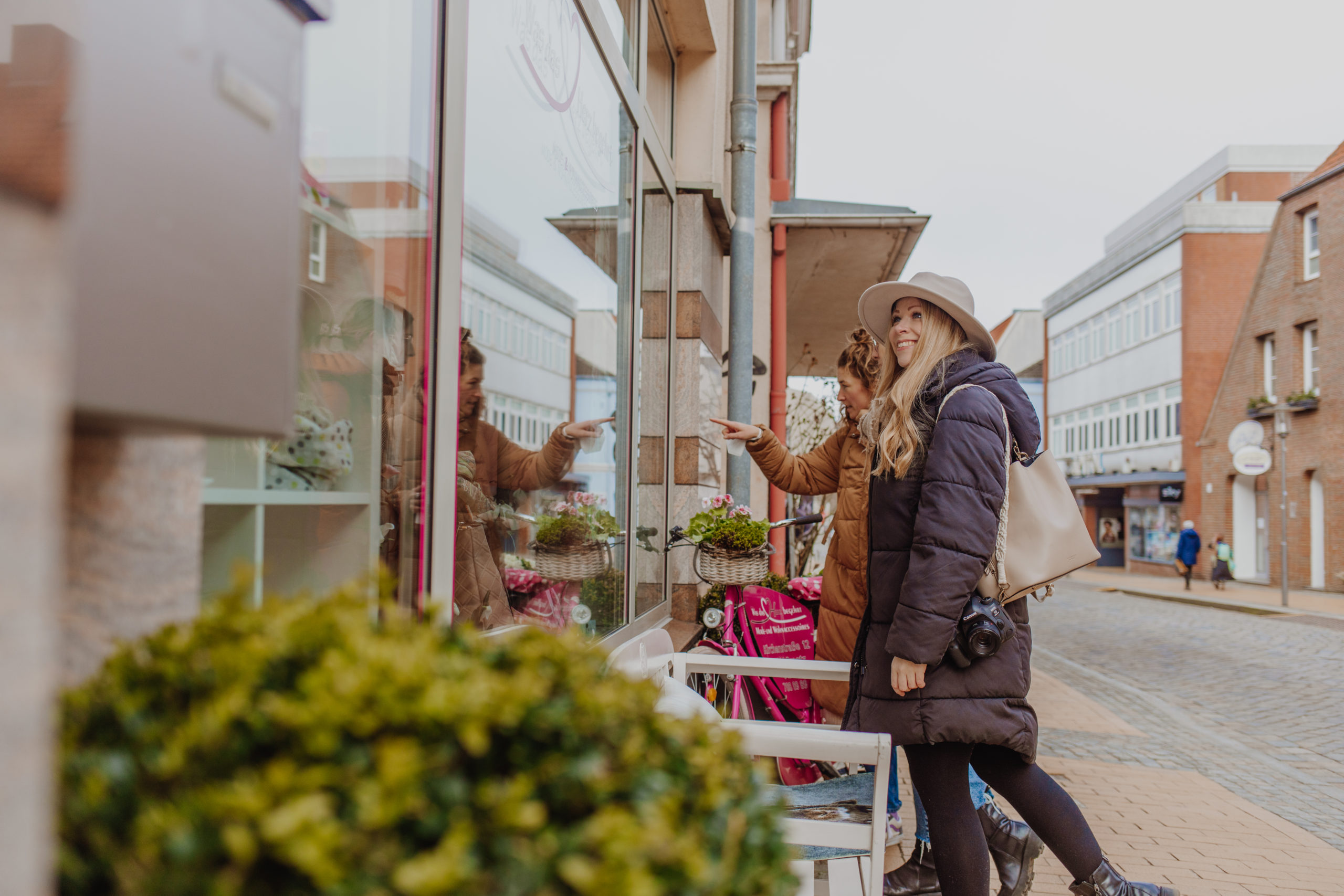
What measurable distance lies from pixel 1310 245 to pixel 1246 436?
18.4ft

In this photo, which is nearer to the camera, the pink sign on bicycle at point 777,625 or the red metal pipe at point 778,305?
the pink sign on bicycle at point 777,625

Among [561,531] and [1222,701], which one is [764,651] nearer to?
[561,531]

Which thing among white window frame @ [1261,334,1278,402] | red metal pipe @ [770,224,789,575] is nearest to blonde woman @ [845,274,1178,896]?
red metal pipe @ [770,224,789,575]

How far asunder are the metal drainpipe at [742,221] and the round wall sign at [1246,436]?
78.4 ft

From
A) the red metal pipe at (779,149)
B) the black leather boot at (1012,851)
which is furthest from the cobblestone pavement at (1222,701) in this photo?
the red metal pipe at (779,149)

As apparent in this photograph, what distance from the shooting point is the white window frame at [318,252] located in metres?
1.60

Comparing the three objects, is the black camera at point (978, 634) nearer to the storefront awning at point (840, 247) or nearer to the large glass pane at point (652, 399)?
the large glass pane at point (652, 399)

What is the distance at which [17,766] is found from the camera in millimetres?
667

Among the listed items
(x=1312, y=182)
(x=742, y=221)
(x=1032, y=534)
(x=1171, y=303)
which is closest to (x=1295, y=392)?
(x=1312, y=182)

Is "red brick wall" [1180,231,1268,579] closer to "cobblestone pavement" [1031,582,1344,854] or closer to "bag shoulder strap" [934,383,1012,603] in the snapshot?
"cobblestone pavement" [1031,582,1344,854]

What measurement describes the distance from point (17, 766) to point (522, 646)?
40cm

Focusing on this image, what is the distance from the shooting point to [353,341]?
1782 mm

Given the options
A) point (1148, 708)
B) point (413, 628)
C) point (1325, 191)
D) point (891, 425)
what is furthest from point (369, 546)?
point (1325, 191)

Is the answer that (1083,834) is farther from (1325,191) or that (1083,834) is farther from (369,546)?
(1325,191)
